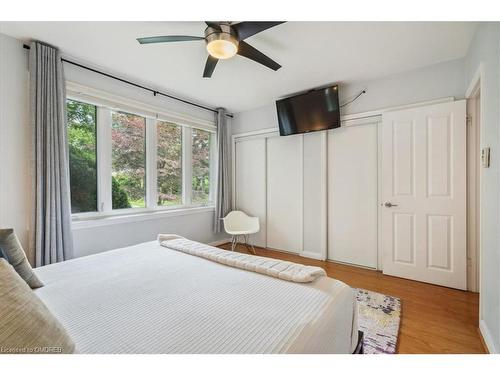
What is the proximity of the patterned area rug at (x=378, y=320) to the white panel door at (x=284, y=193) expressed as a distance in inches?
56.2

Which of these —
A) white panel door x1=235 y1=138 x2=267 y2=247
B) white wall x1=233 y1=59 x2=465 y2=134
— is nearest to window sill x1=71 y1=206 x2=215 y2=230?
white panel door x1=235 y1=138 x2=267 y2=247

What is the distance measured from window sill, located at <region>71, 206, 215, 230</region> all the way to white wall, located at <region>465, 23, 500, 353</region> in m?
3.25

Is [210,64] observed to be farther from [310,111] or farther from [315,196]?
[315,196]

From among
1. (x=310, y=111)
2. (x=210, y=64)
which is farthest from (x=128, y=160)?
(x=310, y=111)

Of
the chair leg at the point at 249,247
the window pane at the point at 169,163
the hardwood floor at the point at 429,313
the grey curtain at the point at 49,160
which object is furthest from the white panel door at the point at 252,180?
the grey curtain at the point at 49,160

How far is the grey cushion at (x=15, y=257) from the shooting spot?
3.81ft

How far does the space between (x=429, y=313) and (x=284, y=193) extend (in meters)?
2.25

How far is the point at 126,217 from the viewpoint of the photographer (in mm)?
2812

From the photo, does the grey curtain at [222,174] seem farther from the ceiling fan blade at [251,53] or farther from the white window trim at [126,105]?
the ceiling fan blade at [251,53]

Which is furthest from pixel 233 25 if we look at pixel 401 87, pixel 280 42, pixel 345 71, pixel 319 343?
pixel 401 87

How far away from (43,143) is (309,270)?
2501 mm

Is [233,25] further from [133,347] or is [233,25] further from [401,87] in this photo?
[401,87]

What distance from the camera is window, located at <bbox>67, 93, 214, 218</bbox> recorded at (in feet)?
8.33

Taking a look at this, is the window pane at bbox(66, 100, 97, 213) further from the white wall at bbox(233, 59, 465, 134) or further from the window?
the white wall at bbox(233, 59, 465, 134)
